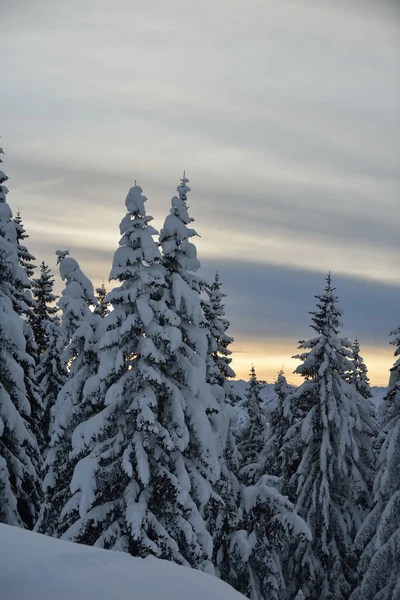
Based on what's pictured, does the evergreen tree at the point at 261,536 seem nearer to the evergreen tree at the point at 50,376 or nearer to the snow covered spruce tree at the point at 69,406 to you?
the snow covered spruce tree at the point at 69,406

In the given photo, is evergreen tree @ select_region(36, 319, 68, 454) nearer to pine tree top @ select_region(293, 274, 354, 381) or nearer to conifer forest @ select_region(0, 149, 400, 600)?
conifer forest @ select_region(0, 149, 400, 600)

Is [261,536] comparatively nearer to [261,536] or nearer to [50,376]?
[261,536]

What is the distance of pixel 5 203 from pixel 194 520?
12.9m

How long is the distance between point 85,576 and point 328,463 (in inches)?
808

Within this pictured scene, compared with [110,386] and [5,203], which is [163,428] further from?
[5,203]

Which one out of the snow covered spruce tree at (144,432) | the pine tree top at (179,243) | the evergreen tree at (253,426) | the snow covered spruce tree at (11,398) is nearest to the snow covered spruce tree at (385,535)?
the snow covered spruce tree at (144,432)

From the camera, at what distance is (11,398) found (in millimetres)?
21125

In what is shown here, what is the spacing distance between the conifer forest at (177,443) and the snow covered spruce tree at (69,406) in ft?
0.16

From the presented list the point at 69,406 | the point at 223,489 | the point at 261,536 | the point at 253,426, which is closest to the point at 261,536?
the point at 261,536

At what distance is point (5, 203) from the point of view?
73.8 ft

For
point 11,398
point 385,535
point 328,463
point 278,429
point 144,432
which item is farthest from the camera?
point 278,429

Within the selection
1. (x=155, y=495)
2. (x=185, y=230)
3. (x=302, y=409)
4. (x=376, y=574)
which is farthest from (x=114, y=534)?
(x=302, y=409)

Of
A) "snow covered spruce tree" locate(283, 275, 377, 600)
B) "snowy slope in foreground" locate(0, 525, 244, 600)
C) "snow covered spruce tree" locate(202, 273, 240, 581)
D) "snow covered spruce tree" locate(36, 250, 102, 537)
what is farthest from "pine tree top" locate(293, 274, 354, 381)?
Result: "snowy slope in foreground" locate(0, 525, 244, 600)

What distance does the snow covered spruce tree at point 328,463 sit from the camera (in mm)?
26531
